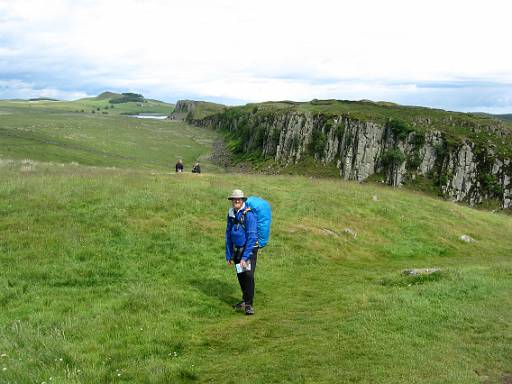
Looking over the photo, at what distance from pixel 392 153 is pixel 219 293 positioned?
7528cm

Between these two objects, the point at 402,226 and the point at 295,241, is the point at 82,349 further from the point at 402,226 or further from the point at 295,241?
the point at 402,226

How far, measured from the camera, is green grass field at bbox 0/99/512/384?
9.55m

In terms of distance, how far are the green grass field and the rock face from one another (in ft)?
165

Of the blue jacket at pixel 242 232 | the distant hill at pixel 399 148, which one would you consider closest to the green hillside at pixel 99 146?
the distant hill at pixel 399 148

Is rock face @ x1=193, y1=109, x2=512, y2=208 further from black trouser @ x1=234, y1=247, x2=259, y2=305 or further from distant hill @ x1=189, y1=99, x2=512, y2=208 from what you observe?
black trouser @ x1=234, y1=247, x2=259, y2=305

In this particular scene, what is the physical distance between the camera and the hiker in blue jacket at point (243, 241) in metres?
12.9

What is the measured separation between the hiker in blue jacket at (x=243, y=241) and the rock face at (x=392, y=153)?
7369 centimetres

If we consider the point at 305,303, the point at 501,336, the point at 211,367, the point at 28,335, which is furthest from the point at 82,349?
the point at 501,336

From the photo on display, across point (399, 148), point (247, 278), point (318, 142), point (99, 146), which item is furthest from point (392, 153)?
point (247, 278)

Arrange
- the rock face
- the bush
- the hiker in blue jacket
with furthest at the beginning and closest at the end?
the bush
the rock face
the hiker in blue jacket

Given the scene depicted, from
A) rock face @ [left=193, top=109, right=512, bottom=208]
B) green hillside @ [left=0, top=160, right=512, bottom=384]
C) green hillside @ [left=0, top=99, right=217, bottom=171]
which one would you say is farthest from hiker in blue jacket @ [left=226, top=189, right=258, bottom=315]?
rock face @ [left=193, top=109, right=512, bottom=208]

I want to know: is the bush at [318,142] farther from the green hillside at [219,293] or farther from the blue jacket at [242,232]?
the blue jacket at [242,232]

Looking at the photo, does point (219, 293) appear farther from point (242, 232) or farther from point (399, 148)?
point (399, 148)

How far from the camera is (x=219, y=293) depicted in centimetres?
1544
